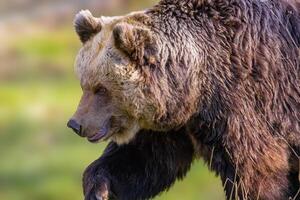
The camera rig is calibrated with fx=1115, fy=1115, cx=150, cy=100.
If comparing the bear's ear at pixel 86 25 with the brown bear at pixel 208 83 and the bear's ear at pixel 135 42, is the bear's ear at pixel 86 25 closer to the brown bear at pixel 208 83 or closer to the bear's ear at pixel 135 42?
the brown bear at pixel 208 83

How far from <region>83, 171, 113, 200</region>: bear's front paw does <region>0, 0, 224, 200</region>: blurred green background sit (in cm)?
624

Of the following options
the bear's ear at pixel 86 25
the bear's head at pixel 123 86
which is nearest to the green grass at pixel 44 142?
the bear's ear at pixel 86 25

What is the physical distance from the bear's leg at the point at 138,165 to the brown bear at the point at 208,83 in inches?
9.1

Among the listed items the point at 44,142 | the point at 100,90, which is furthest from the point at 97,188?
the point at 44,142

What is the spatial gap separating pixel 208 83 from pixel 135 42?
0.57 m

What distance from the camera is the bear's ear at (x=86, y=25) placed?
7727 millimetres

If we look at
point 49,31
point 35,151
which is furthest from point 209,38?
point 49,31

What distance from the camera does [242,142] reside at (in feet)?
24.6

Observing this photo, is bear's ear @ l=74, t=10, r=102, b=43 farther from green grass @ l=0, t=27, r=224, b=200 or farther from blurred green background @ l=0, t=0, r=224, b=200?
green grass @ l=0, t=27, r=224, b=200

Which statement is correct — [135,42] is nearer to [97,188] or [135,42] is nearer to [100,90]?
[100,90]

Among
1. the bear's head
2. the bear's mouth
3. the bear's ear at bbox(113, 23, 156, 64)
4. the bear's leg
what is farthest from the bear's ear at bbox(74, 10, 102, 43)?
the bear's leg

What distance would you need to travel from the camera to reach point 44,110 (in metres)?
19.9

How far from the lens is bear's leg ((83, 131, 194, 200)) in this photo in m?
7.94

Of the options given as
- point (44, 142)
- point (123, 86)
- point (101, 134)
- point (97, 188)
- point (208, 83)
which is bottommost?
point (44, 142)
